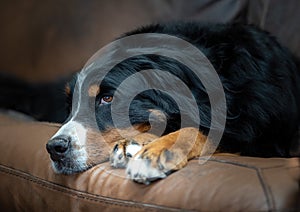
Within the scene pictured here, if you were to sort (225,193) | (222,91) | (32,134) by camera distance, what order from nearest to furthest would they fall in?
(225,193), (222,91), (32,134)

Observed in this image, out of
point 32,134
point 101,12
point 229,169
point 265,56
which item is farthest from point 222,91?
point 101,12

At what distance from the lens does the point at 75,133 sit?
4.53 feet

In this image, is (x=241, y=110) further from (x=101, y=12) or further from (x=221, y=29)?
(x=101, y=12)

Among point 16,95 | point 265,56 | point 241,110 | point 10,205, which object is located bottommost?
point 10,205

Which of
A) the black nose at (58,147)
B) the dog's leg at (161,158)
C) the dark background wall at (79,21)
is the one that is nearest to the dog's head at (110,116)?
the black nose at (58,147)

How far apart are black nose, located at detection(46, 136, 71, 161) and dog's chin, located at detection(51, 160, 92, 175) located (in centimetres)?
2

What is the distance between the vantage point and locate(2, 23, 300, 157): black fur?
4.68 feet

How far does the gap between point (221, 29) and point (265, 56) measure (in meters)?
0.19

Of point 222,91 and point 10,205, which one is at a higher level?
point 222,91

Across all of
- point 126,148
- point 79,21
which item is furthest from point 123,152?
Result: point 79,21

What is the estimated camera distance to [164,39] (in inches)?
62.4

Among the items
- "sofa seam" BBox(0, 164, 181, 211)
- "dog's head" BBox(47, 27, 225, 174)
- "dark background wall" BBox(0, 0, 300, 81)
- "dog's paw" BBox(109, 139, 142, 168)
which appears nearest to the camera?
"sofa seam" BBox(0, 164, 181, 211)

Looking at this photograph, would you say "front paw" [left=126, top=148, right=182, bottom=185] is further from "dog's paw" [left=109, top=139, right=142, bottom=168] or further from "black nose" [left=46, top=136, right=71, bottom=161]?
"black nose" [left=46, top=136, right=71, bottom=161]

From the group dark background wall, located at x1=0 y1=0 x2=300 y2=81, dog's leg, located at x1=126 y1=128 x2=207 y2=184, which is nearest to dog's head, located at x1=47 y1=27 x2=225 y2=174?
dog's leg, located at x1=126 y1=128 x2=207 y2=184
